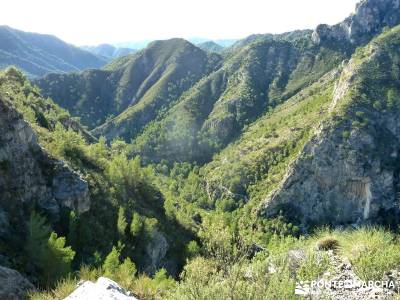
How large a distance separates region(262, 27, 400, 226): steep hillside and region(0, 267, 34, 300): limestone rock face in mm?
147856

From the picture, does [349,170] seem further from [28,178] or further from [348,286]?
[348,286]

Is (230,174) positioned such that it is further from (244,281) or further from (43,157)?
(244,281)

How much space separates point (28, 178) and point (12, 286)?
3526cm

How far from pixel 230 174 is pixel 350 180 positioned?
50921 mm

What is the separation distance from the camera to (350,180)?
160375 millimetres

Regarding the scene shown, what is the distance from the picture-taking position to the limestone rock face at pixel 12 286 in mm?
16734

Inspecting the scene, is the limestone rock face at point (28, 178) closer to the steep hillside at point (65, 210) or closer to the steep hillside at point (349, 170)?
the steep hillside at point (65, 210)

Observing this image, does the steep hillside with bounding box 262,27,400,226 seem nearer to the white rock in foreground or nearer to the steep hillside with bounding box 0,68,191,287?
the steep hillside with bounding box 0,68,191,287

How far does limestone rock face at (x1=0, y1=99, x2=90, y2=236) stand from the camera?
149 feet


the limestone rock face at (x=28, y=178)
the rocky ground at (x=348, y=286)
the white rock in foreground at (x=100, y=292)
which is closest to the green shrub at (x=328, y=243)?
the rocky ground at (x=348, y=286)

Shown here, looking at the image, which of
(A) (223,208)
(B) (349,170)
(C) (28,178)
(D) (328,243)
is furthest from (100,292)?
(A) (223,208)

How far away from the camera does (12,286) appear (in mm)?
17266

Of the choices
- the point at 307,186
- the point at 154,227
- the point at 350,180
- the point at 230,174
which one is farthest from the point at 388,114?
the point at 154,227

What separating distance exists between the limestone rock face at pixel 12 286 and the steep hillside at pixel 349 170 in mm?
147856
